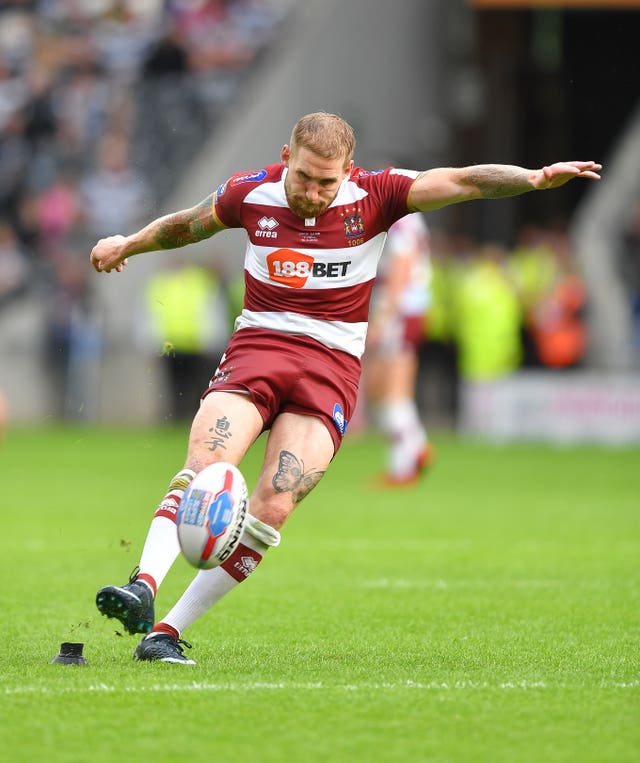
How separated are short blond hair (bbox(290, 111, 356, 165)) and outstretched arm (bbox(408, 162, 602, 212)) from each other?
1.19 ft

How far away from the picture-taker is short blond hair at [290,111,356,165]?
627 centimetres

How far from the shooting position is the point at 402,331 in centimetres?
1435

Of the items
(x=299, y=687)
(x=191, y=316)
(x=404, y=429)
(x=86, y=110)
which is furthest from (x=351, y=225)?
(x=86, y=110)

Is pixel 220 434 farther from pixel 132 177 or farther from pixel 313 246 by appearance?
pixel 132 177

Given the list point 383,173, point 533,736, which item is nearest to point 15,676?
point 533,736

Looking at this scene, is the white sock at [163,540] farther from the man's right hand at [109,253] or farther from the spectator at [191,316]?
the spectator at [191,316]

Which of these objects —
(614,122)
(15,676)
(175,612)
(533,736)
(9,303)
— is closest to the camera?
(533,736)

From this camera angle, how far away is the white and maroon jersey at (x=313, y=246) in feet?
21.6

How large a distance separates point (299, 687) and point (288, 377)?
4.58 feet

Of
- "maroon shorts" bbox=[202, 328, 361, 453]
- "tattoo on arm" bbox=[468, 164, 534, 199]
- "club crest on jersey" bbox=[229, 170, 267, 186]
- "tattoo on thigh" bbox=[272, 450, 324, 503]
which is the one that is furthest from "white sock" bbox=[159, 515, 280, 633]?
"tattoo on arm" bbox=[468, 164, 534, 199]

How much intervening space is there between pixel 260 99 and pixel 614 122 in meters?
8.12

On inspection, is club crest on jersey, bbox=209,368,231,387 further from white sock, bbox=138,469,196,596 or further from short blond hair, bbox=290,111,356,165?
short blond hair, bbox=290,111,356,165

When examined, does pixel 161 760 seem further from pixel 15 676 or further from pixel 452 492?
pixel 452 492

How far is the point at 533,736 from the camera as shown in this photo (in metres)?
4.99
